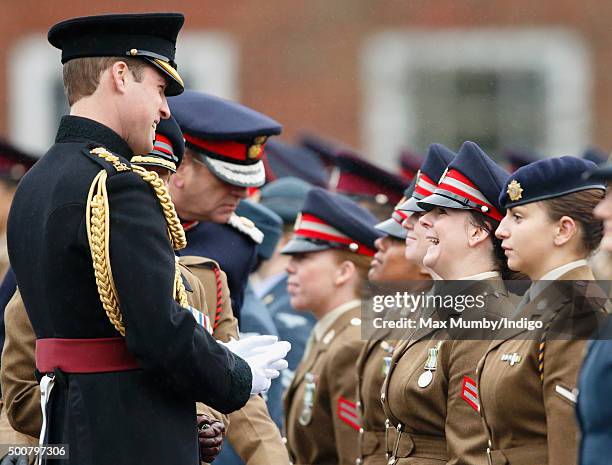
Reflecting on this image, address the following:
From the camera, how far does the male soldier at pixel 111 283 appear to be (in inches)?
174

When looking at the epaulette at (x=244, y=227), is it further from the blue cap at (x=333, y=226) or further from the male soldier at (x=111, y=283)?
the male soldier at (x=111, y=283)

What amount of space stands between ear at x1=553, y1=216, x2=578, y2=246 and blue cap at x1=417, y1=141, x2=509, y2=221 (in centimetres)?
44

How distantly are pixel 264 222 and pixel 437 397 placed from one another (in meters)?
2.52

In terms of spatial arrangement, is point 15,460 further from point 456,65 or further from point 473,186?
point 456,65

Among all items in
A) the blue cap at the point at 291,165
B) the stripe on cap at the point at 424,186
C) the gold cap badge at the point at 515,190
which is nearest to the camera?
the gold cap badge at the point at 515,190

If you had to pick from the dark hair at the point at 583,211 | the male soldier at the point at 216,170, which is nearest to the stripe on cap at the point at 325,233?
the male soldier at the point at 216,170

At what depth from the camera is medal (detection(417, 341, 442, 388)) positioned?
18.8ft

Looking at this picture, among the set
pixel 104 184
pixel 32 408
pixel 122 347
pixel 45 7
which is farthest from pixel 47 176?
pixel 45 7

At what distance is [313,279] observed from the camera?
25.0 ft

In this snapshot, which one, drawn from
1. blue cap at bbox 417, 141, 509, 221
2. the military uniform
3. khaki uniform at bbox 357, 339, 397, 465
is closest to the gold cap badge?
blue cap at bbox 417, 141, 509, 221

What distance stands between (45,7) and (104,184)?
1343cm

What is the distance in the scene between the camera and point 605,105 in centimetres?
1680

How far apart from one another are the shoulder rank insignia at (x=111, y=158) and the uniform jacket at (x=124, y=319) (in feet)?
0.06

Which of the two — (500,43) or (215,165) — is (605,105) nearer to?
(500,43)
